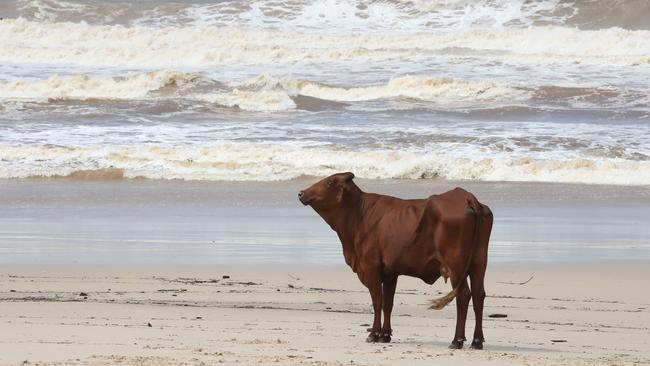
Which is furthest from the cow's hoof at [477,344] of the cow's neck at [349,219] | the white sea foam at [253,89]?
the white sea foam at [253,89]

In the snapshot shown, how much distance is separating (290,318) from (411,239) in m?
1.24

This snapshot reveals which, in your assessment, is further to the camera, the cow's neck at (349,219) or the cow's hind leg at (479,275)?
the cow's neck at (349,219)

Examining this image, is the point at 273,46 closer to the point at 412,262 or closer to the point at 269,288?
the point at 269,288

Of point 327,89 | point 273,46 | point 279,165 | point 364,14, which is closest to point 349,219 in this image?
point 279,165

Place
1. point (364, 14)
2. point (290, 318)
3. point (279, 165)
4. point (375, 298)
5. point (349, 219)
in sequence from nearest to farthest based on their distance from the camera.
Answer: point (375, 298) → point (349, 219) → point (290, 318) → point (279, 165) → point (364, 14)

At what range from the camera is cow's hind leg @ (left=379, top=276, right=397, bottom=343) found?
6.13 meters

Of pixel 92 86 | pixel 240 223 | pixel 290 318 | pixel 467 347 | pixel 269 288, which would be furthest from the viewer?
pixel 92 86

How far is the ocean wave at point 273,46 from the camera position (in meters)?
39.8

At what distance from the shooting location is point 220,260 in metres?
9.77

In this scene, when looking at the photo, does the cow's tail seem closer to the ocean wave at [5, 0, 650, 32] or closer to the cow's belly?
the cow's belly

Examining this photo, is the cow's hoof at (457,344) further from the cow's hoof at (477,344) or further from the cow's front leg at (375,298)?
the cow's front leg at (375,298)

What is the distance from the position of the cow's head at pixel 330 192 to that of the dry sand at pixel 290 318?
2.45 ft

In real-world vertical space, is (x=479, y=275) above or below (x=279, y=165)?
above

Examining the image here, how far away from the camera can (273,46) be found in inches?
1626
